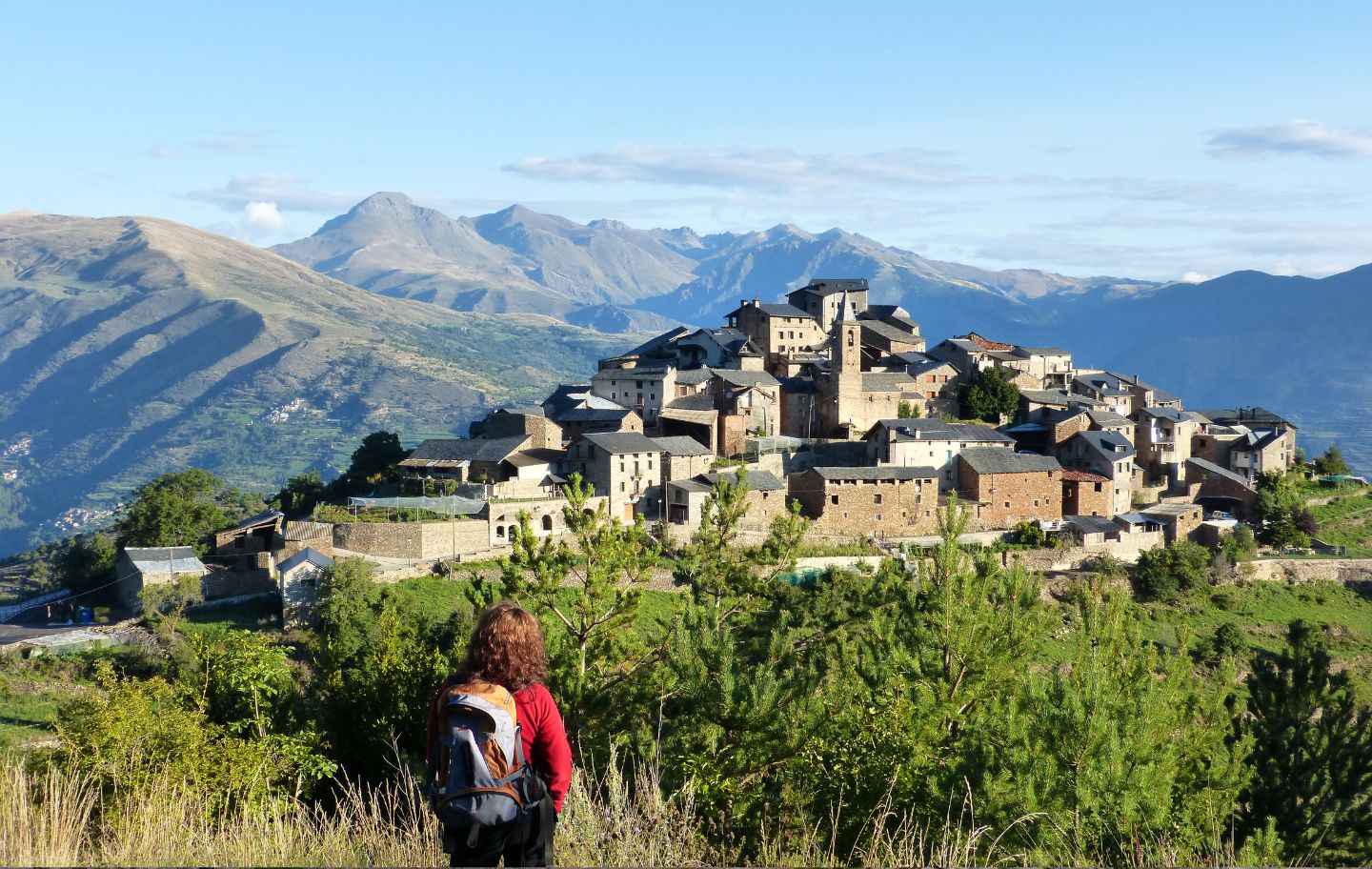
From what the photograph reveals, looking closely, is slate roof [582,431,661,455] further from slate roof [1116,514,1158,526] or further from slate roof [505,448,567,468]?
slate roof [1116,514,1158,526]

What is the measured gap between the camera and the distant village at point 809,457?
35.6 m

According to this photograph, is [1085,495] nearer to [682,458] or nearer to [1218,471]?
[1218,471]

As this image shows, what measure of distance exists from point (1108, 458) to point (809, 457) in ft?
37.2

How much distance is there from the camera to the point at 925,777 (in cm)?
1084

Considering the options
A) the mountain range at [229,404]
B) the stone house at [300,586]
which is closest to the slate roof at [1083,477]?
the stone house at [300,586]

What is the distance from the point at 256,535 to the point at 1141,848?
32654 mm

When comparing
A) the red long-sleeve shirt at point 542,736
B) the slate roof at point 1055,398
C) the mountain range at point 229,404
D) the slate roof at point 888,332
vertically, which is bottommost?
the mountain range at point 229,404

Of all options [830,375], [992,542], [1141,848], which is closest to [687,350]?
[830,375]

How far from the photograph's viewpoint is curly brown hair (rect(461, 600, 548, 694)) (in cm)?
578

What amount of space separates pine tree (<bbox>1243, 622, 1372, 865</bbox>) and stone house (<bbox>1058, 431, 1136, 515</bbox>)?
24.5 m

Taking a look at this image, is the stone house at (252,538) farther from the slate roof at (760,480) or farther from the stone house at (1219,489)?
the stone house at (1219,489)

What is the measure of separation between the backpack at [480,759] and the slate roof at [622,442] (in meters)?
32.2

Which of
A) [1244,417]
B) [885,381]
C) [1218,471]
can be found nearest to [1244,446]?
[1218,471]

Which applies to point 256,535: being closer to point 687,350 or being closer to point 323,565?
point 323,565
